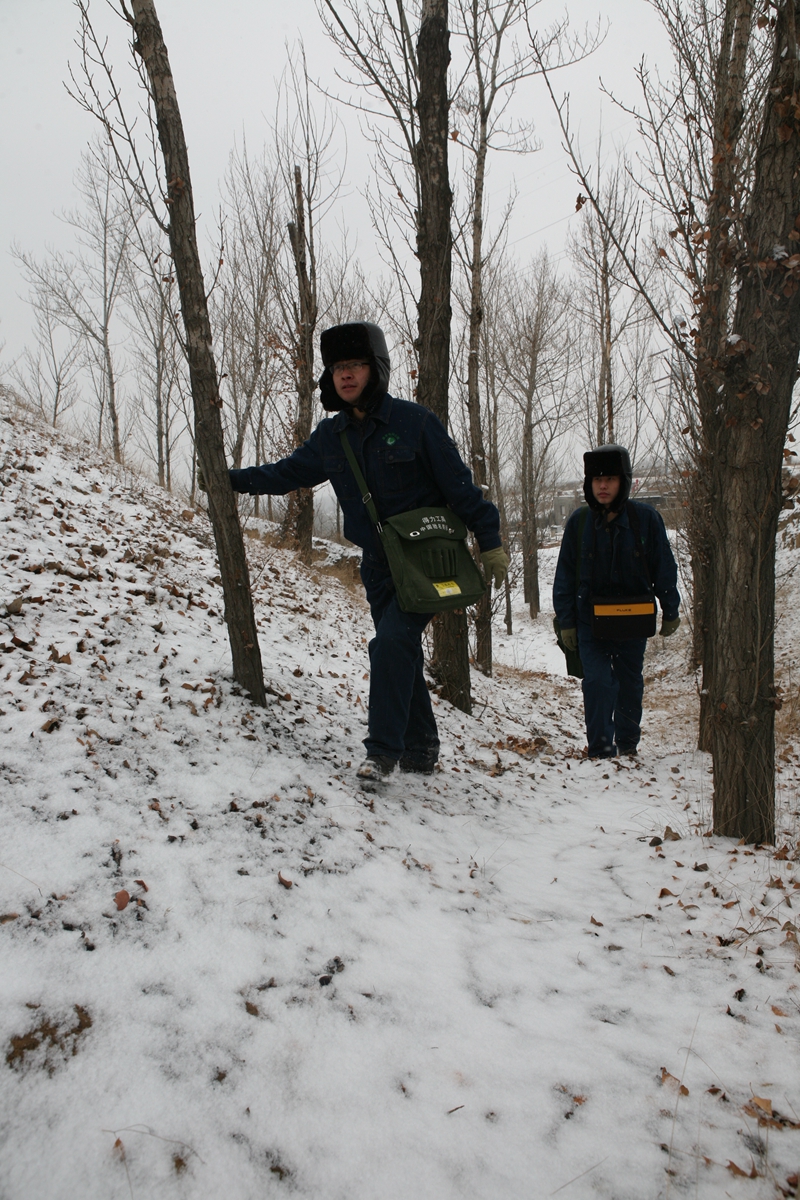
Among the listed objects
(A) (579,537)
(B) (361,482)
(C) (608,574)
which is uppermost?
(B) (361,482)

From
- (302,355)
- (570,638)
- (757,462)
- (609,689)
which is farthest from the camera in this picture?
(302,355)

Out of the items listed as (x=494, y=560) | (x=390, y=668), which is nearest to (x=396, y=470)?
(x=494, y=560)

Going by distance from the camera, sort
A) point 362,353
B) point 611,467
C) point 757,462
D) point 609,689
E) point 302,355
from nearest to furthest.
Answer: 1. point 757,462
2. point 362,353
3. point 611,467
4. point 609,689
5. point 302,355

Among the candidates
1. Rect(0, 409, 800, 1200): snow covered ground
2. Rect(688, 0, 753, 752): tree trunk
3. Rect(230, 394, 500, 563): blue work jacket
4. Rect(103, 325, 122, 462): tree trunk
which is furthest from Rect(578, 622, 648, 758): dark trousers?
Rect(103, 325, 122, 462): tree trunk

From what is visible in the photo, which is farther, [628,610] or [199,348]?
[628,610]

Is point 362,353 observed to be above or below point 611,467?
above

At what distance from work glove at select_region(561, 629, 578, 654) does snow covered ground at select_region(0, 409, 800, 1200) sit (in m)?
1.26

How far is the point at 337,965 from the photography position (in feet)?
6.08

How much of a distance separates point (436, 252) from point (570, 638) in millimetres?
3205

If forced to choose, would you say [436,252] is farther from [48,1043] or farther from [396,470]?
[48,1043]

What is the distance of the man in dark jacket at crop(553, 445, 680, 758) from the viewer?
4398mm

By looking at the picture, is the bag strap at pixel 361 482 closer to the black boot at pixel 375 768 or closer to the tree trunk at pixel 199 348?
the tree trunk at pixel 199 348

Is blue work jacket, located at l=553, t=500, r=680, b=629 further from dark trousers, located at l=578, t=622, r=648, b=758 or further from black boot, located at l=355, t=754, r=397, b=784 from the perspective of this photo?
black boot, located at l=355, t=754, r=397, b=784

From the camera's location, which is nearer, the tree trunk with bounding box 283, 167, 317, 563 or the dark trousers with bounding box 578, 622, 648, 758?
the dark trousers with bounding box 578, 622, 648, 758
